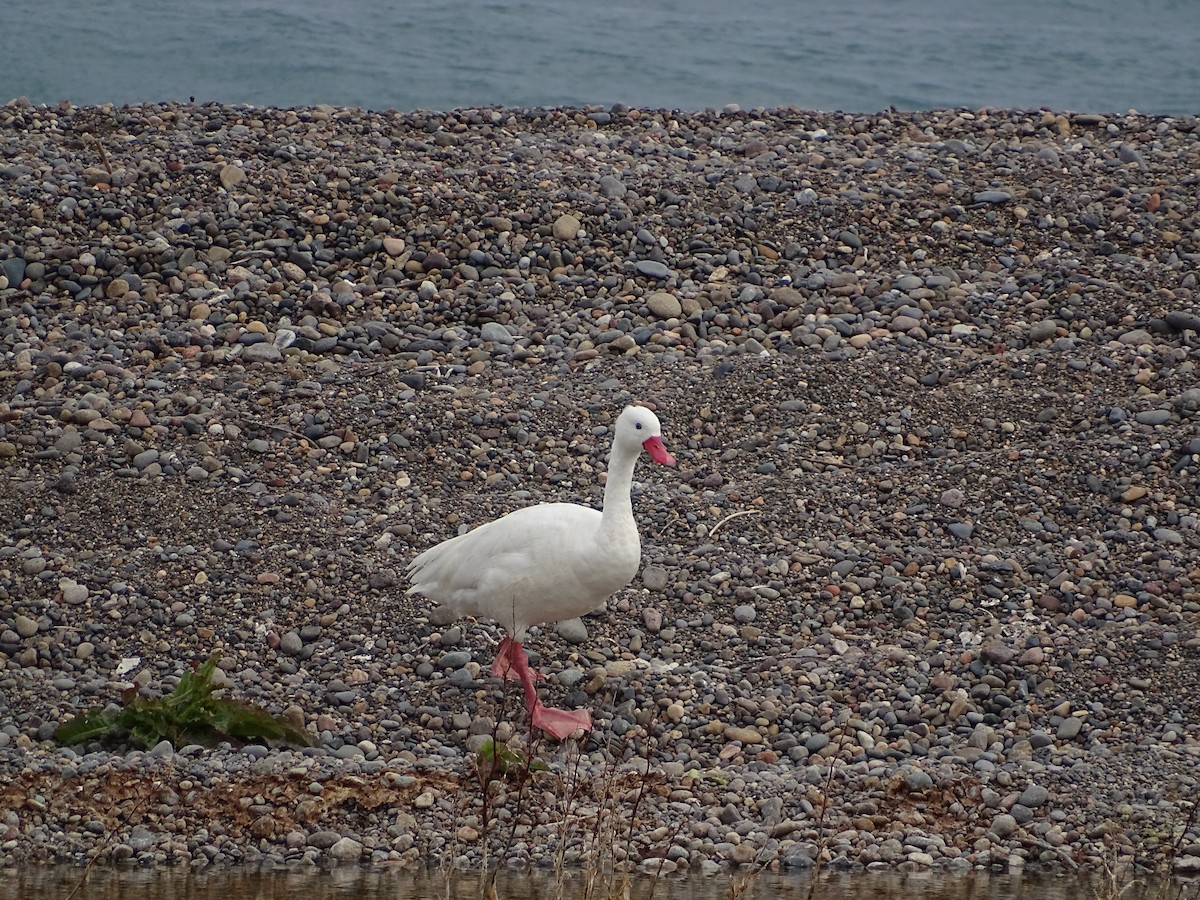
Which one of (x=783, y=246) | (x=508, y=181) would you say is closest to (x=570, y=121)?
(x=508, y=181)

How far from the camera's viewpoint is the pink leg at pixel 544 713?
24.1 feet

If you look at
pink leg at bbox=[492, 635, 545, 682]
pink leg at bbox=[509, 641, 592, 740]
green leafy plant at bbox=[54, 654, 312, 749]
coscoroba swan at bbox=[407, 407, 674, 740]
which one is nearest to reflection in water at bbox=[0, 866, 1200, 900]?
green leafy plant at bbox=[54, 654, 312, 749]

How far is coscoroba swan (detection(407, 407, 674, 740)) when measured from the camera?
738 cm

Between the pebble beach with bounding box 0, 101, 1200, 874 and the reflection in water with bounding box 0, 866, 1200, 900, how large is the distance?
140mm

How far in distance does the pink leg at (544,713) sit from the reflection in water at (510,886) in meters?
1.21

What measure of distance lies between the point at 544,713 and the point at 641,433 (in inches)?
55.2

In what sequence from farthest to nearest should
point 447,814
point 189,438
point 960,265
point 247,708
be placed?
point 960,265 → point 189,438 → point 247,708 → point 447,814

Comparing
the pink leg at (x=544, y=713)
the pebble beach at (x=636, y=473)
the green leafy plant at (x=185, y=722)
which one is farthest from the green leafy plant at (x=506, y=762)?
the green leafy plant at (x=185, y=722)

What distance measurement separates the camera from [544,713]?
24.3 ft

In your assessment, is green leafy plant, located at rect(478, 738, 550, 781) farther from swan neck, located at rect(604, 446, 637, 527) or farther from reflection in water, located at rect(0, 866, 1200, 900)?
swan neck, located at rect(604, 446, 637, 527)

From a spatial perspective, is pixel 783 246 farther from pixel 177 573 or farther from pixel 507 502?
pixel 177 573

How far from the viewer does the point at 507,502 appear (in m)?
9.33

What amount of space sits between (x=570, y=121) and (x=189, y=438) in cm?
627

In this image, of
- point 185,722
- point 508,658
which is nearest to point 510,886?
point 508,658
